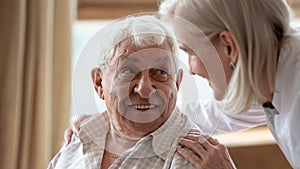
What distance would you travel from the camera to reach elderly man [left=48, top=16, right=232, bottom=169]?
1.24m

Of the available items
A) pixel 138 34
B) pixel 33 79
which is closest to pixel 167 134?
pixel 138 34

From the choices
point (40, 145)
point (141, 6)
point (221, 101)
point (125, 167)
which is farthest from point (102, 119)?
point (141, 6)

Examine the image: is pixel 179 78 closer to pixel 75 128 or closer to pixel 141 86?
pixel 141 86

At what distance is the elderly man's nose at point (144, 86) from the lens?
4.00ft

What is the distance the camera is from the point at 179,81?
4.23 feet

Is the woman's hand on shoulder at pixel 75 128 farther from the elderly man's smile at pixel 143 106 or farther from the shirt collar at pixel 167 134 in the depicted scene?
the elderly man's smile at pixel 143 106

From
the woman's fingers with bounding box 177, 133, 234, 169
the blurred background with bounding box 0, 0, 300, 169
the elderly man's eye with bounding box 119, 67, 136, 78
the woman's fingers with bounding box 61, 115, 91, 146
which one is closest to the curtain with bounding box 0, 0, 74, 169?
the blurred background with bounding box 0, 0, 300, 169

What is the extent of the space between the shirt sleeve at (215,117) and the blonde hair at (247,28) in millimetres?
113

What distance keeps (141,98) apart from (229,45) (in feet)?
0.81

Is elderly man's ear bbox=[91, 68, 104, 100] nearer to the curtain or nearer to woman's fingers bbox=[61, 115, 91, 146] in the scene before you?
woman's fingers bbox=[61, 115, 91, 146]

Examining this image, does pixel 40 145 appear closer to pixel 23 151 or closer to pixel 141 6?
pixel 23 151

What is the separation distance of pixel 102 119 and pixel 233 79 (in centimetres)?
34

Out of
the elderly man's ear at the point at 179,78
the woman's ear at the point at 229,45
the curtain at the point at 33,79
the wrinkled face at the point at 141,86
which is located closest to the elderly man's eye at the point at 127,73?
the wrinkled face at the point at 141,86

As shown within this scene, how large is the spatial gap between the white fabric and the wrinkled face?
0.25ft
